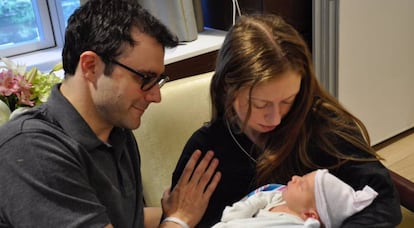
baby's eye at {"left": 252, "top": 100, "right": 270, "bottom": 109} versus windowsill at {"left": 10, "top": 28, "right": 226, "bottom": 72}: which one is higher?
baby's eye at {"left": 252, "top": 100, "right": 270, "bottom": 109}

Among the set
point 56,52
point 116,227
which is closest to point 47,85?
point 116,227

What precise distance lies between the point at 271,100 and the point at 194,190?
34 centimetres

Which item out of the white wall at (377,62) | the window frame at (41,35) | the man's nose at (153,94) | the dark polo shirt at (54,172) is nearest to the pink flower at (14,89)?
the dark polo shirt at (54,172)

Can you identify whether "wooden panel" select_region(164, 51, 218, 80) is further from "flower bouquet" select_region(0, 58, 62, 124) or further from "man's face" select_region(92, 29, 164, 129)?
"man's face" select_region(92, 29, 164, 129)

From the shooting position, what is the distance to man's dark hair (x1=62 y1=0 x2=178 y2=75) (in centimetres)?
101

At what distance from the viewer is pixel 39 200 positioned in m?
0.91

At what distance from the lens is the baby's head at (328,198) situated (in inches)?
43.8

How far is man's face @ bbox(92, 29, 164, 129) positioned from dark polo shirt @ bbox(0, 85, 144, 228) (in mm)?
62

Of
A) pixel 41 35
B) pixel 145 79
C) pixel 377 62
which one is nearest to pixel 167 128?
pixel 145 79

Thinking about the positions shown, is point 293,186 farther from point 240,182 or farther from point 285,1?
point 285,1

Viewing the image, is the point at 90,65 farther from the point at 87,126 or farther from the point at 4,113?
the point at 4,113

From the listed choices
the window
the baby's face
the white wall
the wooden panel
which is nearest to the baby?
the baby's face

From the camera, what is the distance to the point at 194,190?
4.36ft

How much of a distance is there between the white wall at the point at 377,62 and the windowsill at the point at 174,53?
603mm
